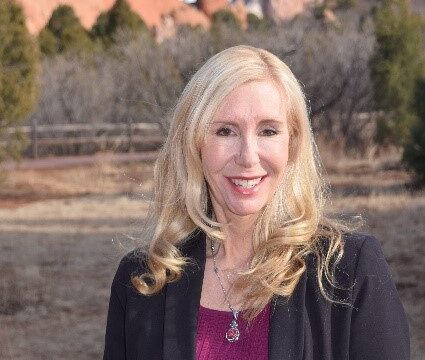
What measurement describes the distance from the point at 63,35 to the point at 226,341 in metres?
31.4

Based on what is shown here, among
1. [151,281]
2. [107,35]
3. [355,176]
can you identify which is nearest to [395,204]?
[355,176]

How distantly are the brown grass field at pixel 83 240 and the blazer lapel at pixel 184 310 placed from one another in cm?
50

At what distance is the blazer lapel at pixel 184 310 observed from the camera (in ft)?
6.93

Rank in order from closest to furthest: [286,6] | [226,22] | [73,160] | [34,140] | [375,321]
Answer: [375,321], [73,160], [34,140], [226,22], [286,6]

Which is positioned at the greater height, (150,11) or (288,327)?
(288,327)

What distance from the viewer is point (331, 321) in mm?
2045

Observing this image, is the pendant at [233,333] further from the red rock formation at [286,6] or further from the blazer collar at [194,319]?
the red rock formation at [286,6]

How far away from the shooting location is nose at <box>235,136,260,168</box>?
2.13 meters

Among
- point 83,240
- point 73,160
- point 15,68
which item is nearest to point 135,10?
point 73,160

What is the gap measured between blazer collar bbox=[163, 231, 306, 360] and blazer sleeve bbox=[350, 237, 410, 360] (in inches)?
4.4

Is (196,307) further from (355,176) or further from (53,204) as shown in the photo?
(355,176)

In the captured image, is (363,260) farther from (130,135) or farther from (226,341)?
(130,135)

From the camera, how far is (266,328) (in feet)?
6.95

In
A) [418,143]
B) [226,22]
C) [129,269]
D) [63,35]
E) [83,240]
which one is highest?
[129,269]
